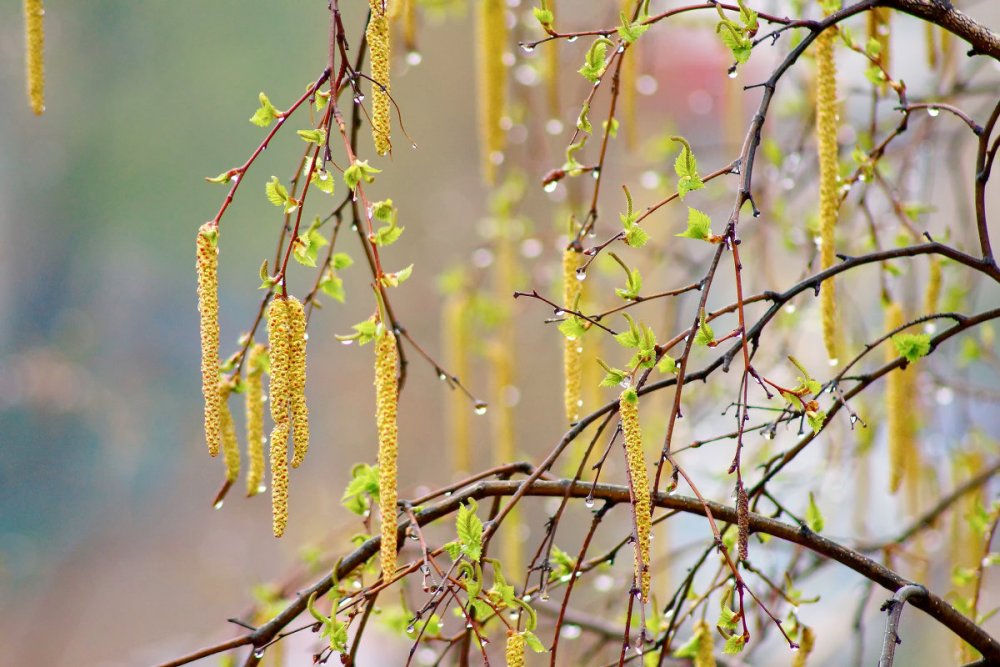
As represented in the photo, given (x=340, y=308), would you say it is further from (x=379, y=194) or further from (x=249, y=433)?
(x=249, y=433)

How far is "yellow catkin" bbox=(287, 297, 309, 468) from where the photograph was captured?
0.56 meters

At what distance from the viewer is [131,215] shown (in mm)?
2447

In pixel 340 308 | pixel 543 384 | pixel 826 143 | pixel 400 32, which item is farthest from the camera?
pixel 340 308

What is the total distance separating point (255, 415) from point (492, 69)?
0.43 metres

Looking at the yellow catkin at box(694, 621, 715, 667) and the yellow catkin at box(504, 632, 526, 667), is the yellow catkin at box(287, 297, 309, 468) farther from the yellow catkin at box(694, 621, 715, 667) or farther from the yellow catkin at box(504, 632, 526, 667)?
the yellow catkin at box(694, 621, 715, 667)

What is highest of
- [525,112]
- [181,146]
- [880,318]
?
[181,146]

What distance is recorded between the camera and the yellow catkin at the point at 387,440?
57 cm

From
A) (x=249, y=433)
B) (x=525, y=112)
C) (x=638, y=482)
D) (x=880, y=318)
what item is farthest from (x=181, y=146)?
(x=638, y=482)

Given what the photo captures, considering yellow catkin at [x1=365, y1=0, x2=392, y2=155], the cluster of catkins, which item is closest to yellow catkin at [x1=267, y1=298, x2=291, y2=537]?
the cluster of catkins

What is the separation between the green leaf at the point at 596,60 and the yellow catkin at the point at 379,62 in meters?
0.11

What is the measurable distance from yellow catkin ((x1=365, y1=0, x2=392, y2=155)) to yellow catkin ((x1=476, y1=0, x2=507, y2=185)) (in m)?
0.37

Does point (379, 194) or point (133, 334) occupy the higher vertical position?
point (379, 194)

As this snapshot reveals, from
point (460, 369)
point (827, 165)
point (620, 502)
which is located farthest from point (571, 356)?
point (460, 369)

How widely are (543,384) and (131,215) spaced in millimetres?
1079
